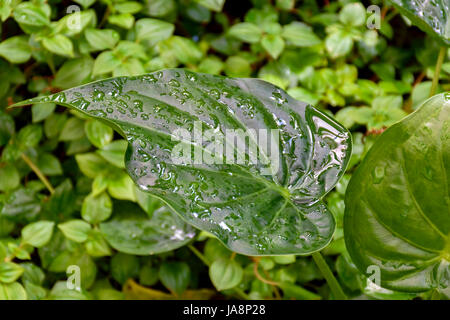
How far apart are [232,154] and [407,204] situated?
0.28 metres

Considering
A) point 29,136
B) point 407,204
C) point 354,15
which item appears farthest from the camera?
point 354,15

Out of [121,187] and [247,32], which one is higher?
[247,32]

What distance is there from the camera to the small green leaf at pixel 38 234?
106 cm

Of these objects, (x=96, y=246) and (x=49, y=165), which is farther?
(x=49, y=165)

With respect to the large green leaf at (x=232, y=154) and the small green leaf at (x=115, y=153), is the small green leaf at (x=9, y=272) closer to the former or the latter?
the small green leaf at (x=115, y=153)

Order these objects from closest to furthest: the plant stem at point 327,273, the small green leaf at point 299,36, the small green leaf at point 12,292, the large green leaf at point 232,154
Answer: the large green leaf at point 232,154
the plant stem at point 327,273
the small green leaf at point 12,292
the small green leaf at point 299,36

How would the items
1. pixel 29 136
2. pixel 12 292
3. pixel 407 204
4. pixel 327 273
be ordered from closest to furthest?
1. pixel 407 204
2. pixel 327 273
3. pixel 12 292
4. pixel 29 136

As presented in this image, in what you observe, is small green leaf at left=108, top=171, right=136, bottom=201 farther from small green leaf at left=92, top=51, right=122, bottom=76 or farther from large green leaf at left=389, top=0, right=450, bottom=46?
large green leaf at left=389, top=0, right=450, bottom=46

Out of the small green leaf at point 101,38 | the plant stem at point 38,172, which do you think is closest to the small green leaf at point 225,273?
the plant stem at point 38,172

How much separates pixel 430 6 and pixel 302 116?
0.35 meters

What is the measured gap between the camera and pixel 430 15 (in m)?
0.89

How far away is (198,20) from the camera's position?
4.67ft

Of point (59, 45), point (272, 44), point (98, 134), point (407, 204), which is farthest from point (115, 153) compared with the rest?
point (407, 204)

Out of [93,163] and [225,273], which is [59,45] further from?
[225,273]
